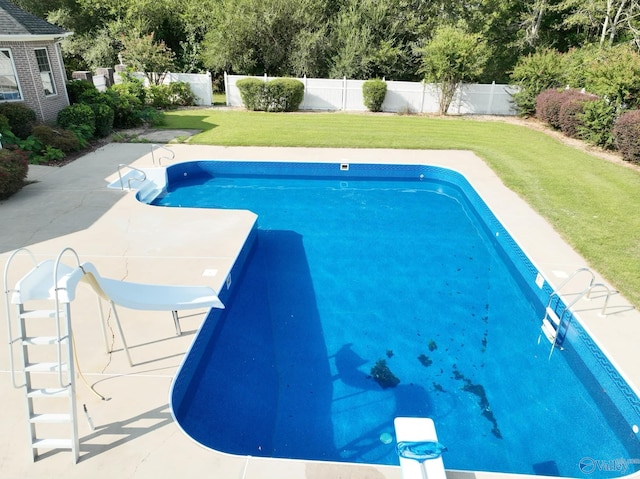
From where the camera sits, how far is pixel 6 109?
1150cm

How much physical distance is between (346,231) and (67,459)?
247 inches

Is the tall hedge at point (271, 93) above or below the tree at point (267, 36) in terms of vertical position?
below

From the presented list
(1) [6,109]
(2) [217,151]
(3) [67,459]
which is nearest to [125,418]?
(3) [67,459]

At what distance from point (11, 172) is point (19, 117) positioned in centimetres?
401

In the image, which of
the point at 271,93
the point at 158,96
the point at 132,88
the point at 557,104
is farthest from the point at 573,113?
the point at 132,88

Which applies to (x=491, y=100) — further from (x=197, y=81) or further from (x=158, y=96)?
(x=158, y=96)

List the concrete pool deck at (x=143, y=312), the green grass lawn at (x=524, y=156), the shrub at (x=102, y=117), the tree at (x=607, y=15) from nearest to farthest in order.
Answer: the concrete pool deck at (x=143, y=312)
the green grass lawn at (x=524, y=156)
the shrub at (x=102, y=117)
the tree at (x=607, y=15)

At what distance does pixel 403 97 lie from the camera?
747 inches

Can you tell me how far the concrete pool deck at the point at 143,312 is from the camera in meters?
3.58

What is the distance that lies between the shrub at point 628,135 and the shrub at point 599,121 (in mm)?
800

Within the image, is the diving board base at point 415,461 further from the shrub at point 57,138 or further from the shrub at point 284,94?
the shrub at point 284,94

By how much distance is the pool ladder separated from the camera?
5.73 metres

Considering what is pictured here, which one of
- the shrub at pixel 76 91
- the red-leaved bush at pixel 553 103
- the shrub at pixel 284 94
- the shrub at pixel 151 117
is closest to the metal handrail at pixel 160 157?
the shrub at pixel 151 117

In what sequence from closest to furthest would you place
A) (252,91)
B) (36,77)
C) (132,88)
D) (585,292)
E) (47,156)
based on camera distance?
(585,292) < (47,156) < (36,77) < (132,88) < (252,91)
